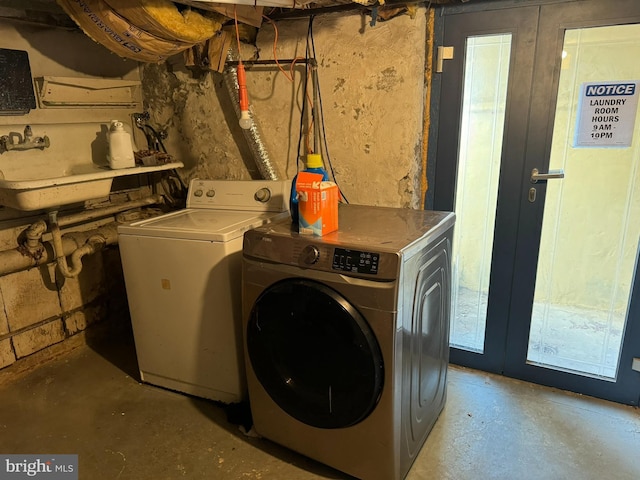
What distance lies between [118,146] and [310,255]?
4.63 feet

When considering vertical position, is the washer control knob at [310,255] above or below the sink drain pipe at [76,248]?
above

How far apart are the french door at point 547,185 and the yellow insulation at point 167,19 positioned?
3.47 feet

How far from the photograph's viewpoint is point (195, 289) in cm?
195

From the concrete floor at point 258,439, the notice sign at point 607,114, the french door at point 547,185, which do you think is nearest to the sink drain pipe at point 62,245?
the concrete floor at point 258,439

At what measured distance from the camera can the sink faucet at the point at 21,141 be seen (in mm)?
2107

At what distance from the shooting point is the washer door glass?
144 centimetres

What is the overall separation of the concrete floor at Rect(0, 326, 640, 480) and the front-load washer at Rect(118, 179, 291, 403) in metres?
0.16

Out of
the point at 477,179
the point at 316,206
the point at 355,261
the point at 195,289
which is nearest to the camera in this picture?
the point at 355,261

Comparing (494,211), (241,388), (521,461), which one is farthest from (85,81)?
(521,461)

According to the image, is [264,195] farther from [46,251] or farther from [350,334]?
[46,251]

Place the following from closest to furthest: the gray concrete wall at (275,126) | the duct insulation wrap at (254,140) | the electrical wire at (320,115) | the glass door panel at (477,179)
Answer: the glass door panel at (477,179), the gray concrete wall at (275,126), the electrical wire at (320,115), the duct insulation wrap at (254,140)

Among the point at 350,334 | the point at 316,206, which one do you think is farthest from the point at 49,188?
the point at 350,334

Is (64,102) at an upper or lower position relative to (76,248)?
upper

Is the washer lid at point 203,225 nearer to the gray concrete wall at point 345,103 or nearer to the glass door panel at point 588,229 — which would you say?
the gray concrete wall at point 345,103
